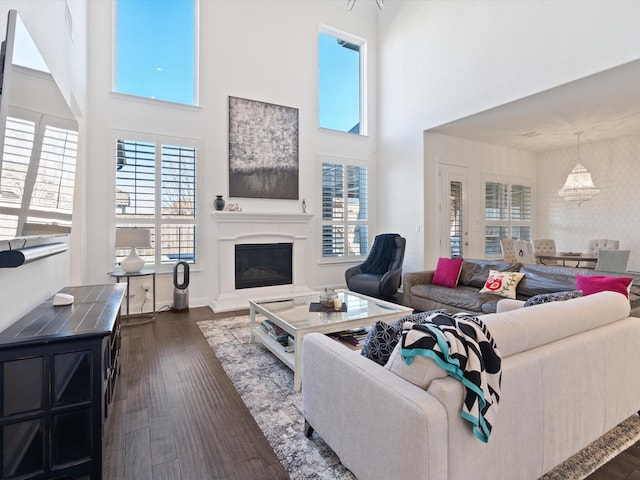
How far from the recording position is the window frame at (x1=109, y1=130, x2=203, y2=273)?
466 cm

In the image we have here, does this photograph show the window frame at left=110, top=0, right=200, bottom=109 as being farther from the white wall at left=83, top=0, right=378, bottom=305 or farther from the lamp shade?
A: the lamp shade

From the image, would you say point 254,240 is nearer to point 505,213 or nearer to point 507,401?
point 507,401

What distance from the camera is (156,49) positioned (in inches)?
200

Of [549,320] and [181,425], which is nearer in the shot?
[549,320]

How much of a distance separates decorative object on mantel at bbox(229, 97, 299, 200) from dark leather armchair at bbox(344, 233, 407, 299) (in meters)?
1.72

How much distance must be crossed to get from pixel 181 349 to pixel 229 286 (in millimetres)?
1845

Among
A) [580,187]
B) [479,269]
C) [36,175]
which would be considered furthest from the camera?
[580,187]

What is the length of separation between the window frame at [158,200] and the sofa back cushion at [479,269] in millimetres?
3854

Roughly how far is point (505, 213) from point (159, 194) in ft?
21.6

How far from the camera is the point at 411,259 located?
20.3 feet

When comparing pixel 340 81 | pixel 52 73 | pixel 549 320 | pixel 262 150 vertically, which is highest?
pixel 340 81

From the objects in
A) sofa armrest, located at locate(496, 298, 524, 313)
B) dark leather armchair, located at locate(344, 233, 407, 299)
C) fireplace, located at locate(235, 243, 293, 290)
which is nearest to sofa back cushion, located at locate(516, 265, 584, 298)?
sofa armrest, located at locate(496, 298, 524, 313)

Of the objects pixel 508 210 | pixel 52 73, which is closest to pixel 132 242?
pixel 52 73

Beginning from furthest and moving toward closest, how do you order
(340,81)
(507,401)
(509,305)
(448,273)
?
(340,81) → (448,273) → (509,305) → (507,401)
